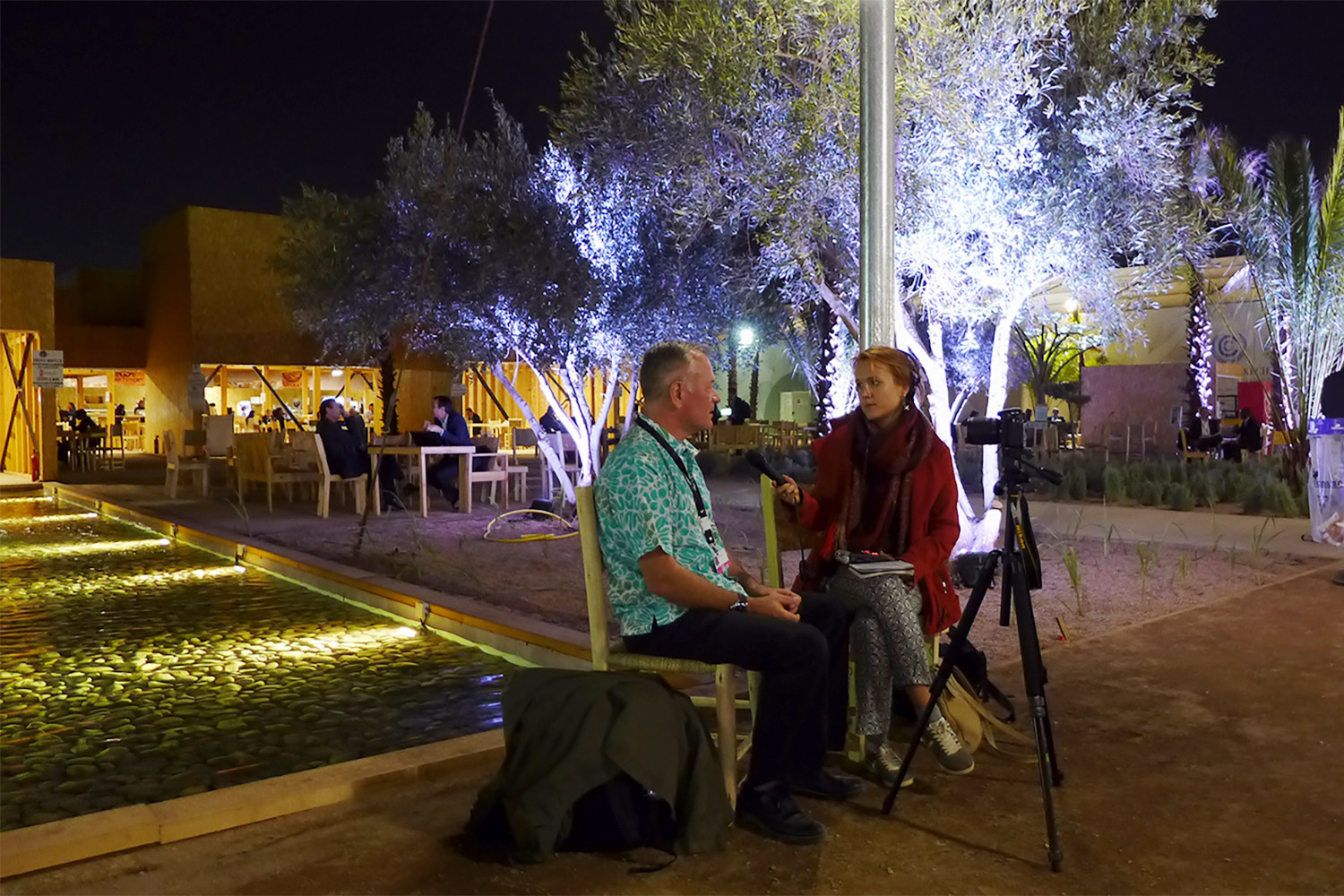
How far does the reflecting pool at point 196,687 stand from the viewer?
405cm

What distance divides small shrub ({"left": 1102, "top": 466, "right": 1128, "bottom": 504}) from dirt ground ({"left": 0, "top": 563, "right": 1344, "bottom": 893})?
388 inches

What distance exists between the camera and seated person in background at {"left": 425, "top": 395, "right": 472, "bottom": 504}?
41.9 ft

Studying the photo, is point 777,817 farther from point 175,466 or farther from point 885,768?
point 175,466

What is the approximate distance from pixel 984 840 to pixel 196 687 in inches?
151

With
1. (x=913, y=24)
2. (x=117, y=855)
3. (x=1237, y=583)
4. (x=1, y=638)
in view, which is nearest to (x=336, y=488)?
(x=1, y=638)

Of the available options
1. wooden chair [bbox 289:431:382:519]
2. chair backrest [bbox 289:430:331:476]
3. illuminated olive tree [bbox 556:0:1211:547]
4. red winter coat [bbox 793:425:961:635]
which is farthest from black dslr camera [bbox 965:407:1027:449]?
chair backrest [bbox 289:430:331:476]

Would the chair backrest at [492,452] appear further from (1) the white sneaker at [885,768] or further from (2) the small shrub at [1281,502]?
(1) the white sneaker at [885,768]

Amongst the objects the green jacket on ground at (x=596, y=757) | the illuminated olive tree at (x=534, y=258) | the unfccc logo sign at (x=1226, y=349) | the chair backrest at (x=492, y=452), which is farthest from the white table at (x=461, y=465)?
the unfccc logo sign at (x=1226, y=349)

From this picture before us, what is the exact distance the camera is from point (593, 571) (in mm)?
3527

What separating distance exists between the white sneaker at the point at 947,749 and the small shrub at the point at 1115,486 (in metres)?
10.6

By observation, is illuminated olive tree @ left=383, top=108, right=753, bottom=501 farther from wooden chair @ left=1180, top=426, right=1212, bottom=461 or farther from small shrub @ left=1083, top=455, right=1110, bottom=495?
wooden chair @ left=1180, top=426, right=1212, bottom=461

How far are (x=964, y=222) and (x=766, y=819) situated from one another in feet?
22.6

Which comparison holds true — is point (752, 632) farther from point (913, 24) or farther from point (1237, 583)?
point (913, 24)

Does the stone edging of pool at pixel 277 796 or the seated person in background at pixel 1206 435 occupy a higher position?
the seated person in background at pixel 1206 435
